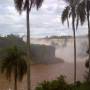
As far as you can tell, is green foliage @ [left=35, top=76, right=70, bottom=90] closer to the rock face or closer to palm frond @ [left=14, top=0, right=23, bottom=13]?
palm frond @ [left=14, top=0, right=23, bottom=13]

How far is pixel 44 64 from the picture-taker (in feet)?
366

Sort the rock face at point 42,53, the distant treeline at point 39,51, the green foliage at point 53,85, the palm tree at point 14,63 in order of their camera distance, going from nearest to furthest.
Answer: the green foliage at point 53,85 < the palm tree at point 14,63 < the distant treeline at point 39,51 < the rock face at point 42,53

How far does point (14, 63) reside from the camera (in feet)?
138

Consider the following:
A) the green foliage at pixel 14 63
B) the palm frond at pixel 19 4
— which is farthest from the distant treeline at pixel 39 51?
the palm frond at pixel 19 4

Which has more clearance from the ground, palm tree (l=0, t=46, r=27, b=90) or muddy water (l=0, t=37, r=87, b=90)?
palm tree (l=0, t=46, r=27, b=90)

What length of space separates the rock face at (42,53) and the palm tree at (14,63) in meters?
61.4

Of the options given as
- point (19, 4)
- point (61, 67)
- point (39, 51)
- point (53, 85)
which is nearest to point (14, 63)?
point (53, 85)

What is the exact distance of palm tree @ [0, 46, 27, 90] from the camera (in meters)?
41.8

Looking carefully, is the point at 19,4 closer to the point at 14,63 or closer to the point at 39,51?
the point at 14,63

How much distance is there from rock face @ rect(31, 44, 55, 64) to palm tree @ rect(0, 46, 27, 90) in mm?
61409

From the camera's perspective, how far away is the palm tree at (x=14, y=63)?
4184 cm

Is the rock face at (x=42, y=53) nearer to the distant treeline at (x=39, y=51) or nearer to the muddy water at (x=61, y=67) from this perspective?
the distant treeline at (x=39, y=51)

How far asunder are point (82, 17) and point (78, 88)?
12.0 m

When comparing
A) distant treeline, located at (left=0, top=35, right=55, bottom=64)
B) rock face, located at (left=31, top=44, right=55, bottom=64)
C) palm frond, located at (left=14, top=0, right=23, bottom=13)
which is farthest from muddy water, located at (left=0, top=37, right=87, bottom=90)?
palm frond, located at (left=14, top=0, right=23, bottom=13)
